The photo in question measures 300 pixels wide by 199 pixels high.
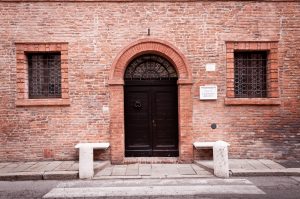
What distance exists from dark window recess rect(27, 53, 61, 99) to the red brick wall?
498mm

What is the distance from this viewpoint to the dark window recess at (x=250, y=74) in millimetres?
9586

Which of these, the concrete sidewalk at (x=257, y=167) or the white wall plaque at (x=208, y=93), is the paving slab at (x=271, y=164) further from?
the white wall plaque at (x=208, y=93)

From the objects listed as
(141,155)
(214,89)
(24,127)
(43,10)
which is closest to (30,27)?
(43,10)

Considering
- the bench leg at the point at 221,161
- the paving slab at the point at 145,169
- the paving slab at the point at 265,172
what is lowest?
the paving slab at the point at 145,169

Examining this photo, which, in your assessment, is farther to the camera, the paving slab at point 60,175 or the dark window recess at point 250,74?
the dark window recess at point 250,74

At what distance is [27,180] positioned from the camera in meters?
7.61

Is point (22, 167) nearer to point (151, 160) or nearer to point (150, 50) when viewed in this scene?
point (151, 160)

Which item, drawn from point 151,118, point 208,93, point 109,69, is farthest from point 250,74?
point 109,69

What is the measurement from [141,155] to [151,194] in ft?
11.4

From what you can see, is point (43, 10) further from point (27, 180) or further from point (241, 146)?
point (241, 146)

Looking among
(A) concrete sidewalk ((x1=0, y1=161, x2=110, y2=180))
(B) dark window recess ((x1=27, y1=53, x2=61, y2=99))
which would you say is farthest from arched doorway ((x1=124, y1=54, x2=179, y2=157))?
(B) dark window recess ((x1=27, y1=53, x2=61, y2=99))

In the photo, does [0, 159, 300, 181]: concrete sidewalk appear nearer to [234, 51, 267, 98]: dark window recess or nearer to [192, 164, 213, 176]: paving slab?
[192, 164, 213, 176]: paving slab

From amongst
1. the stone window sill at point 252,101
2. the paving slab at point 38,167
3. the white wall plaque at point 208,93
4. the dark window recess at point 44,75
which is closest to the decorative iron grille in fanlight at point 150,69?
the white wall plaque at point 208,93

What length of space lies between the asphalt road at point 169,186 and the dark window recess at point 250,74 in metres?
3.12
